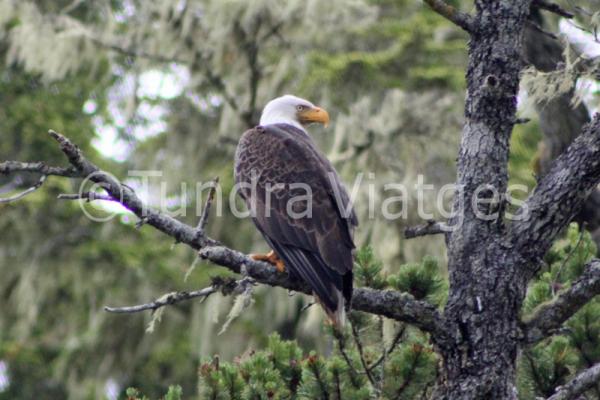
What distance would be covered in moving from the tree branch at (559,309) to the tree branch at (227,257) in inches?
13.1

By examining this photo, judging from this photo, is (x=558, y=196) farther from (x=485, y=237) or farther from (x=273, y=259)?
(x=273, y=259)

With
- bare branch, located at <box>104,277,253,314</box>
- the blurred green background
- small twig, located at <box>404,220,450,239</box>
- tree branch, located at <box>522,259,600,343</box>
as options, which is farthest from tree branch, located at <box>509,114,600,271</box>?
the blurred green background

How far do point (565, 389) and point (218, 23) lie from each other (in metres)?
6.54

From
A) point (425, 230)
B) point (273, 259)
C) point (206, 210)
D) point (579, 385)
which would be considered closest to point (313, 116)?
point (273, 259)

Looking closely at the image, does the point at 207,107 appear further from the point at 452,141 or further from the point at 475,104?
the point at 475,104

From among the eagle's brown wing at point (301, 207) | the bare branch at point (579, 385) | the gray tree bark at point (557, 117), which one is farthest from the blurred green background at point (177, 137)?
the bare branch at point (579, 385)

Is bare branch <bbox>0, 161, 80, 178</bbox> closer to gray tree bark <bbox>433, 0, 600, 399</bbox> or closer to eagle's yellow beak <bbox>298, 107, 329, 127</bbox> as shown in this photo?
gray tree bark <bbox>433, 0, 600, 399</bbox>

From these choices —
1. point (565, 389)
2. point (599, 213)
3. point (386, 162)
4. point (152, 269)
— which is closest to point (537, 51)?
point (599, 213)

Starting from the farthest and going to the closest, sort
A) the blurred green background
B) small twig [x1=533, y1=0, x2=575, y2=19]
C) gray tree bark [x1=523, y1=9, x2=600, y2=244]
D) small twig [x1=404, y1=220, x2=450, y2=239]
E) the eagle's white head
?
the blurred green background, gray tree bark [x1=523, y1=9, x2=600, y2=244], the eagle's white head, small twig [x1=533, y1=0, x2=575, y2=19], small twig [x1=404, y1=220, x2=450, y2=239]

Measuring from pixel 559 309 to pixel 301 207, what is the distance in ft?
4.82

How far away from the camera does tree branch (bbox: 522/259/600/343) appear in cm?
379

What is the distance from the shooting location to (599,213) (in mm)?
6699

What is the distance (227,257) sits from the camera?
3838mm

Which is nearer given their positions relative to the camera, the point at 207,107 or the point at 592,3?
the point at 592,3
